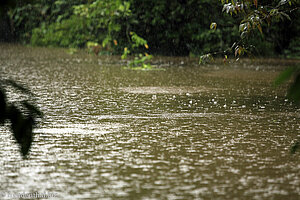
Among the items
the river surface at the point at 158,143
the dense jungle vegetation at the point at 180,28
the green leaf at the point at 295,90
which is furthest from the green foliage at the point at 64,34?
the green leaf at the point at 295,90

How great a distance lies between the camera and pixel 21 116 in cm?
179

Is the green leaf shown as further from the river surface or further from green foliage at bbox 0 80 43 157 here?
green foliage at bbox 0 80 43 157

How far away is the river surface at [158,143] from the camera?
12.5 ft

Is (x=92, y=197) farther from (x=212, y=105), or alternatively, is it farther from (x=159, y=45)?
(x=159, y=45)

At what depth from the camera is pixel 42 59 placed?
51.0 ft

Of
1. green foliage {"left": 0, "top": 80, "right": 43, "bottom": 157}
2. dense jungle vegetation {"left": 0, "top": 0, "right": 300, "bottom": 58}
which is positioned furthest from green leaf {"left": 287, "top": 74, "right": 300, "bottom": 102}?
dense jungle vegetation {"left": 0, "top": 0, "right": 300, "bottom": 58}

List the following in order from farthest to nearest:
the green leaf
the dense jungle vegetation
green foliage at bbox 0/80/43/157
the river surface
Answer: the dense jungle vegetation < the river surface < the green leaf < green foliage at bbox 0/80/43/157

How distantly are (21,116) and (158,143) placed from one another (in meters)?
3.41

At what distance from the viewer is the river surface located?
381cm

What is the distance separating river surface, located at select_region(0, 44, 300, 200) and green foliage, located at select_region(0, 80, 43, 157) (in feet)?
0.24

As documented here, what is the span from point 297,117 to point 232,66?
7.03 m

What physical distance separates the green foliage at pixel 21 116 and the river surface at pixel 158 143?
75mm

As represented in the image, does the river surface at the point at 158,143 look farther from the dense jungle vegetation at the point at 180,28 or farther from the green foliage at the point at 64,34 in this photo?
the green foliage at the point at 64,34

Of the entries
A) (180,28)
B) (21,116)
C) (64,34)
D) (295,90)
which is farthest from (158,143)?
(64,34)
